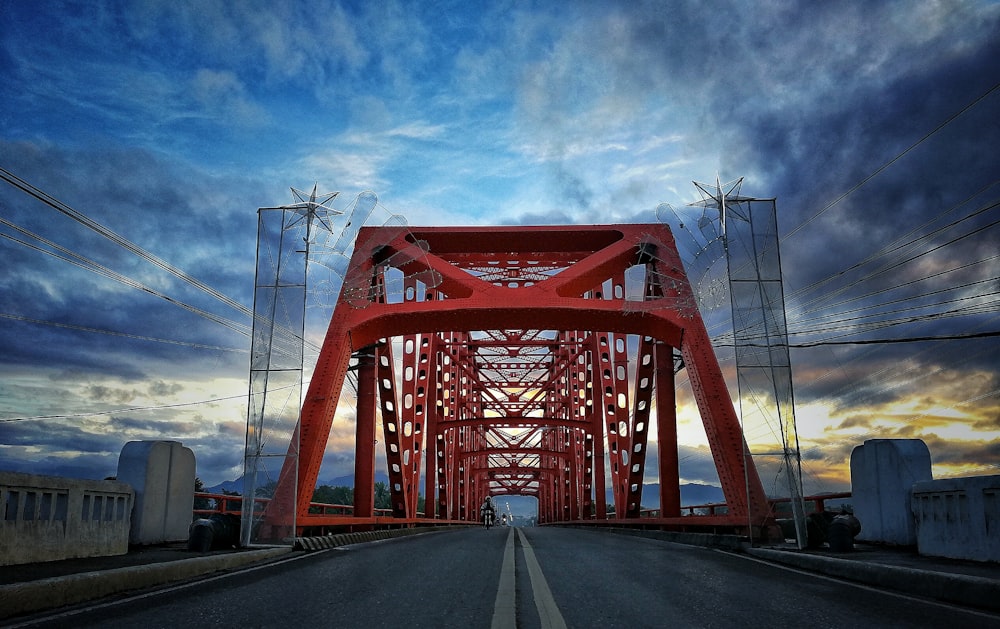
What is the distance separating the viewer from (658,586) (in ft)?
24.4

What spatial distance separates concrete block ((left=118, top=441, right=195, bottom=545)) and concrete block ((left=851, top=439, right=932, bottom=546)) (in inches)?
464

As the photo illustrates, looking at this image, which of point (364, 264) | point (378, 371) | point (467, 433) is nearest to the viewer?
point (364, 264)

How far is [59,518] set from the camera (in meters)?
9.28

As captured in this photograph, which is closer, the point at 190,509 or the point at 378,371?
the point at 190,509

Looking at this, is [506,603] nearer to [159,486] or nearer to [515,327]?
[159,486]

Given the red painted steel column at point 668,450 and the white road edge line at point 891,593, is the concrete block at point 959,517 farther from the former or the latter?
the red painted steel column at point 668,450

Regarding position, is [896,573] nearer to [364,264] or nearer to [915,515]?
[915,515]

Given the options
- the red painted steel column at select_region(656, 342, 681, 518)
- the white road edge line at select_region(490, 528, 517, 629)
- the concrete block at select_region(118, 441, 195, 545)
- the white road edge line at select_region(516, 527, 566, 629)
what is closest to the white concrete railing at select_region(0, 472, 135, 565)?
the concrete block at select_region(118, 441, 195, 545)

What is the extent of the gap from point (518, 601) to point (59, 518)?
6479 millimetres

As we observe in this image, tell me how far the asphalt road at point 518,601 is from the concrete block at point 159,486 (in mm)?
3424

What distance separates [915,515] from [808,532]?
250 cm

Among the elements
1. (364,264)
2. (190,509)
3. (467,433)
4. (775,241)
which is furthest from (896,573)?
(467,433)

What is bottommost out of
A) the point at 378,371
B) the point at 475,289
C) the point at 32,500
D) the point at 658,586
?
the point at 658,586

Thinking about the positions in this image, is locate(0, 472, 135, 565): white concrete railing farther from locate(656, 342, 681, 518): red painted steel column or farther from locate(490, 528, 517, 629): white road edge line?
locate(656, 342, 681, 518): red painted steel column
